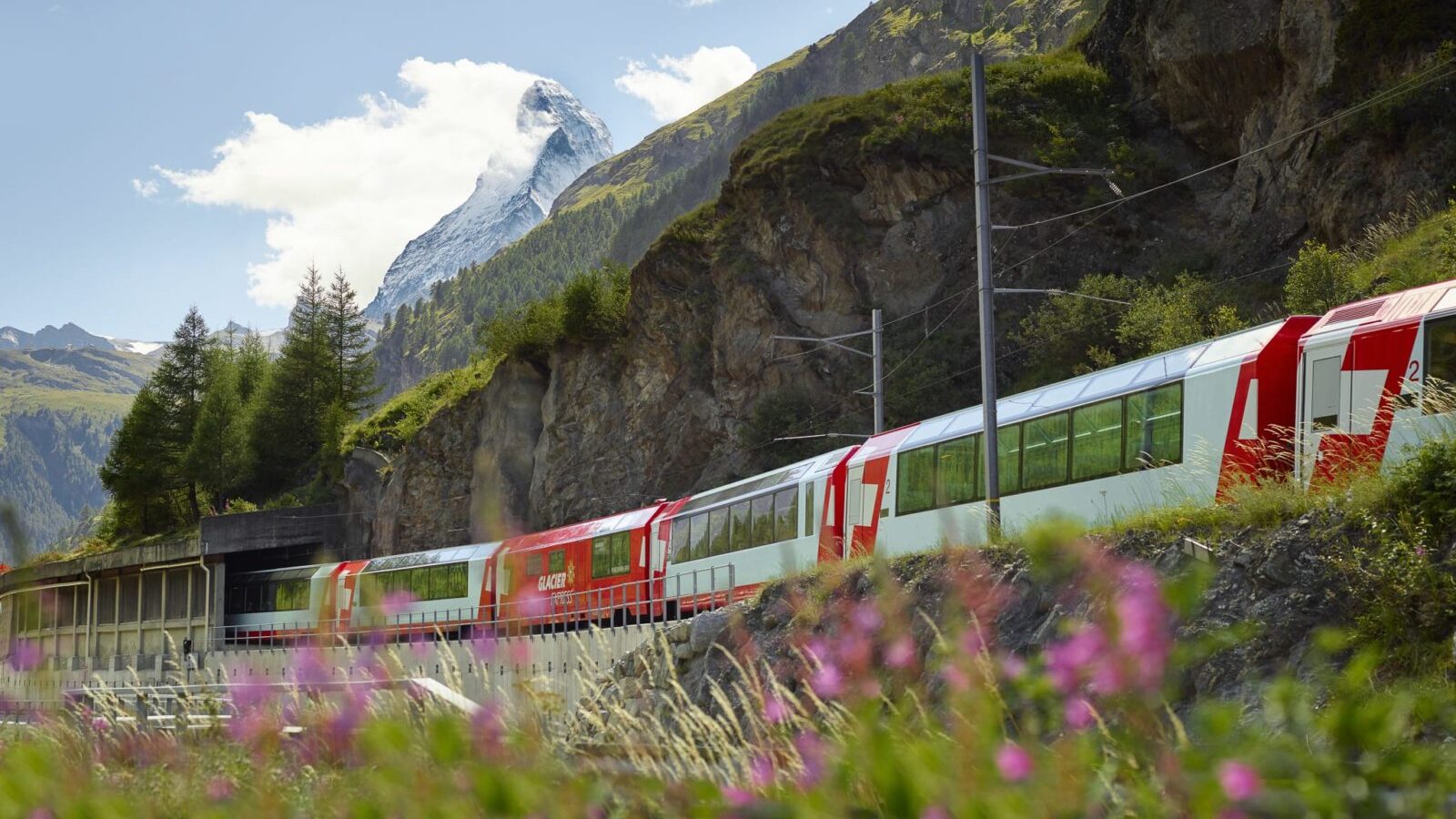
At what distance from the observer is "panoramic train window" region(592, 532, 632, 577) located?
31375 millimetres

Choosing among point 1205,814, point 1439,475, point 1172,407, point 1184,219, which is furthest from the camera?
point 1184,219

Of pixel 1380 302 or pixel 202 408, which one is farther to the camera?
pixel 202 408

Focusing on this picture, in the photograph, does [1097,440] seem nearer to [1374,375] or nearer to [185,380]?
[1374,375]

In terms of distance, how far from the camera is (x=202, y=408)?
78625 mm

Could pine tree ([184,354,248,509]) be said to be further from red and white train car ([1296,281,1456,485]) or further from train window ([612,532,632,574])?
red and white train car ([1296,281,1456,485])

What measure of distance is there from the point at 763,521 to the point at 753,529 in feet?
1.13

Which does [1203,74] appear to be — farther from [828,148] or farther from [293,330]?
[293,330]

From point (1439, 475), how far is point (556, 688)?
7.57 metres

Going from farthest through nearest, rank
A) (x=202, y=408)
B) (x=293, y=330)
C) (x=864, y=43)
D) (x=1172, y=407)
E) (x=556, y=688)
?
(x=864, y=43) → (x=293, y=330) → (x=202, y=408) → (x=1172, y=407) → (x=556, y=688)

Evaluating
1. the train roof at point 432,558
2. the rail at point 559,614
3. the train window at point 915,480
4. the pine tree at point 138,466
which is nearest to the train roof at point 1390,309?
the train window at point 915,480

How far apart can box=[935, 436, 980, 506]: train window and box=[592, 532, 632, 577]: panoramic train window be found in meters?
11.4

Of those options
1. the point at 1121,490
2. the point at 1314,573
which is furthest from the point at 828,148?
the point at 1314,573

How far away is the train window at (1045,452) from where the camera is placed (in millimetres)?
19500

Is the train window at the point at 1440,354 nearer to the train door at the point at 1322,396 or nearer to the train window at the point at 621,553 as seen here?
the train door at the point at 1322,396
